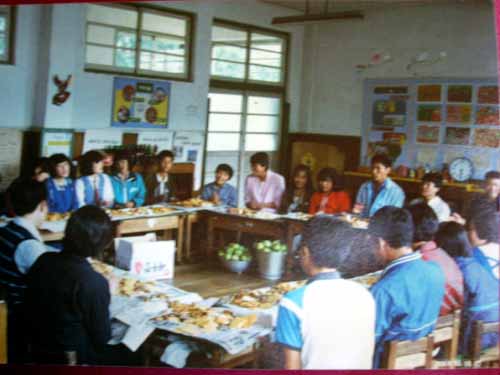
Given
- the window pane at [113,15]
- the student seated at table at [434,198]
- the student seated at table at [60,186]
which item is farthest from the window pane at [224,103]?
the student seated at table at [434,198]

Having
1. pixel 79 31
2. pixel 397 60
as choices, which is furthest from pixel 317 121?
pixel 79 31

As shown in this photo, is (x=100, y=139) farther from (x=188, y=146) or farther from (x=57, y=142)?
(x=188, y=146)

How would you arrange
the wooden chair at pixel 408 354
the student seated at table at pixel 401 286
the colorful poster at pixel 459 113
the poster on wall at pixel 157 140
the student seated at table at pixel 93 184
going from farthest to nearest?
the poster on wall at pixel 157 140
the student seated at table at pixel 93 184
the colorful poster at pixel 459 113
the student seated at table at pixel 401 286
the wooden chair at pixel 408 354

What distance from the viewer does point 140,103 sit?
316cm

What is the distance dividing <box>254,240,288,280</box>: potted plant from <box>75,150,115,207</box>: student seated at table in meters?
0.78

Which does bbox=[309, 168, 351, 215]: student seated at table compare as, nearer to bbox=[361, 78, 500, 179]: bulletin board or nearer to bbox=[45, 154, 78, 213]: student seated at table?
bbox=[361, 78, 500, 179]: bulletin board

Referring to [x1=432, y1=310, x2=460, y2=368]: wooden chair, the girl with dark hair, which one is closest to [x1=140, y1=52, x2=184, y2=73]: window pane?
the girl with dark hair

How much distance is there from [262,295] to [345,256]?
43cm

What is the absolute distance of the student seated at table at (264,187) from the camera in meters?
3.06

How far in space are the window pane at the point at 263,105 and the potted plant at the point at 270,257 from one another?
26.7 inches

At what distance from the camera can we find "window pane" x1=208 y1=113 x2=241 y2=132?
314cm

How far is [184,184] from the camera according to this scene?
3.19 metres

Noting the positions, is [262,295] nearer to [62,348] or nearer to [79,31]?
[62,348]

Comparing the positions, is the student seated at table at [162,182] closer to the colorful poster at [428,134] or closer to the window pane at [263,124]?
the window pane at [263,124]
